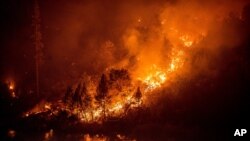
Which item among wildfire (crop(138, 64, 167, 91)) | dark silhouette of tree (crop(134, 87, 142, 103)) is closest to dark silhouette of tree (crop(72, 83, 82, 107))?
dark silhouette of tree (crop(134, 87, 142, 103))

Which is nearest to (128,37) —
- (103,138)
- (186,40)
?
(186,40)

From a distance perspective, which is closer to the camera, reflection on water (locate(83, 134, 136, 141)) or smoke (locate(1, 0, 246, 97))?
reflection on water (locate(83, 134, 136, 141))

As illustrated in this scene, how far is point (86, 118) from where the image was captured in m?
78.6

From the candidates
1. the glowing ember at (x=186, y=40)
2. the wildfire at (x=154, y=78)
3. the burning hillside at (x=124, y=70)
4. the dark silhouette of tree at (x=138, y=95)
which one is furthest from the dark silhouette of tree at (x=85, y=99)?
the glowing ember at (x=186, y=40)

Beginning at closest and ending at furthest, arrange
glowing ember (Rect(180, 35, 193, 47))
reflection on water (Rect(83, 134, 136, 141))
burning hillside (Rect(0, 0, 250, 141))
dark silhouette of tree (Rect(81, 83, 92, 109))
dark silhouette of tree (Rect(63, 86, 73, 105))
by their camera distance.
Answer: reflection on water (Rect(83, 134, 136, 141)) < burning hillside (Rect(0, 0, 250, 141)) < dark silhouette of tree (Rect(81, 83, 92, 109)) < dark silhouette of tree (Rect(63, 86, 73, 105)) < glowing ember (Rect(180, 35, 193, 47))

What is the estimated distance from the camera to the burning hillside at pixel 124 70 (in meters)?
74.8

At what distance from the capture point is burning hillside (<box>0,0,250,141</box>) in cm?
7481

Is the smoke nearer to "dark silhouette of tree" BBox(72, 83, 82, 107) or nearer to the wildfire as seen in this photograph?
the wildfire

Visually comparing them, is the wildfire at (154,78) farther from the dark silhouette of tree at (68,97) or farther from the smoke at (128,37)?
the dark silhouette of tree at (68,97)

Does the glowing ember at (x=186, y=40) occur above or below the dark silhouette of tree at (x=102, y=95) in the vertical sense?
above

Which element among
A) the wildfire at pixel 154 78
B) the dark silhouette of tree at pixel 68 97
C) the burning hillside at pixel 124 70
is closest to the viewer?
the burning hillside at pixel 124 70

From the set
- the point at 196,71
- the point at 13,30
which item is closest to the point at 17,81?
the point at 13,30

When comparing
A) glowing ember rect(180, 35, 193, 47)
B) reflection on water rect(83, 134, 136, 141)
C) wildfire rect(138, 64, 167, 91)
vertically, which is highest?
glowing ember rect(180, 35, 193, 47)

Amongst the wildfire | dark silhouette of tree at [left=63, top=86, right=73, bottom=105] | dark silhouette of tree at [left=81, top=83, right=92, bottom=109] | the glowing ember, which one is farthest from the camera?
the glowing ember
